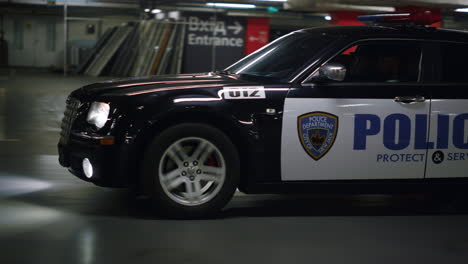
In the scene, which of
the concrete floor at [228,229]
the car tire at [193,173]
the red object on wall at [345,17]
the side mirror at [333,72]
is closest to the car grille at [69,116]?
the concrete floor at [228,229]

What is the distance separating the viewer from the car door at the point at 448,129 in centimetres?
621

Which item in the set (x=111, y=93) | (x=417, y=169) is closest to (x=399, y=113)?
(x=417, y=169)

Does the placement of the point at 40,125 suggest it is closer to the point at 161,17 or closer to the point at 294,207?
the point at 294,207

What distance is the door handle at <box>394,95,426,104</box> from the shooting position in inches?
242

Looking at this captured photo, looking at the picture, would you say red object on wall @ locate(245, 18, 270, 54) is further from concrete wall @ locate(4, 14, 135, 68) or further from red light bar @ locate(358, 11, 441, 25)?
red light bar @ locate(358, 11, 441, 25)

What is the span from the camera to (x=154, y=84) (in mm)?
6039

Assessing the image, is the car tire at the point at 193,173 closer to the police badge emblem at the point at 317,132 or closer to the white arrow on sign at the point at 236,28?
the police badge emblem at the point at 317,132

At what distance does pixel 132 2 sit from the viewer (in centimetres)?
3105

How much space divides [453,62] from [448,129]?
0.63 m

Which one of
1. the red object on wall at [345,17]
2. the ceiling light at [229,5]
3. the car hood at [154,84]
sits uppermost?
the ceiling light at [229,5]

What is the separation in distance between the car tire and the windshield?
0.79m

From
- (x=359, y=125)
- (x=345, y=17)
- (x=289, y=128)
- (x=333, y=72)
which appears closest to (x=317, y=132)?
(x=289, y=128)

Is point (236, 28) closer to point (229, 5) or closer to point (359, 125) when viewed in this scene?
point (229, 5)

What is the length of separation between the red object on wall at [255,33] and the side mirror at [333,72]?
2545 centimetres
